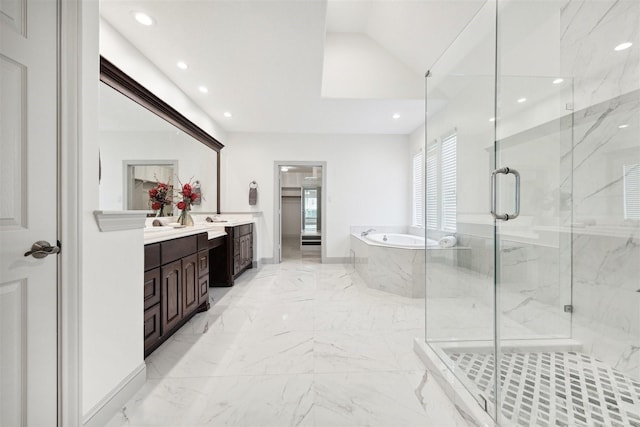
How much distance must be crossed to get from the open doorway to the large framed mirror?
1927 mm

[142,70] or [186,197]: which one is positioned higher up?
[142,70]

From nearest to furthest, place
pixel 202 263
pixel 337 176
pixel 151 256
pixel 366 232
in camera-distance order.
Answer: pixel 151 256 → pixel 202 263 → pixel 366 232 → pixel 337 176

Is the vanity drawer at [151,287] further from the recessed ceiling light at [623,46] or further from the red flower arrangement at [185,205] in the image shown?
the recessed ceiling light at [623,46]

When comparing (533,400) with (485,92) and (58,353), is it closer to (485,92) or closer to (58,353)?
(485,92)

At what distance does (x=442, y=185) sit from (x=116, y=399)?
2604mm

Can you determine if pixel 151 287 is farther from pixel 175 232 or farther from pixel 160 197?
pixel 160 197

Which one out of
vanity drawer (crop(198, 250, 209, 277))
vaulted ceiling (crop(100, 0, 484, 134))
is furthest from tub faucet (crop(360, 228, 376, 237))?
vanity drawer (crop(198, 250, 209, 277))

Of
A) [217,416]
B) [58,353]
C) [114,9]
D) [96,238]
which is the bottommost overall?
[217,416]

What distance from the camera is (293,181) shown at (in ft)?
27.6

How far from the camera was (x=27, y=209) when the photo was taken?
956 millimetres

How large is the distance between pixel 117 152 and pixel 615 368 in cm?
361

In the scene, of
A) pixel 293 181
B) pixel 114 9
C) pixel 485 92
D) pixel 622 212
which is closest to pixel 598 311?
pixel 622 212

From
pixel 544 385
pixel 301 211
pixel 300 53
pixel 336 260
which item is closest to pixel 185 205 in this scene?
pixel 300 53

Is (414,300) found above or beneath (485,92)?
beneath
